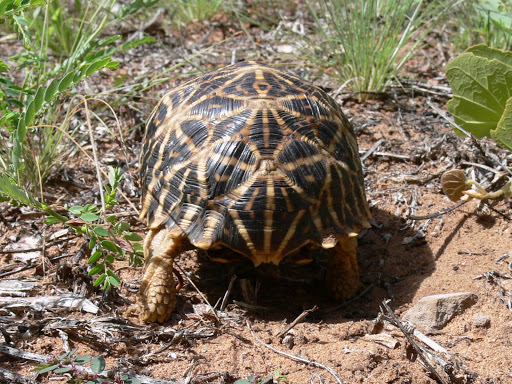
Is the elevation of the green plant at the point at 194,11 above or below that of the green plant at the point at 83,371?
above

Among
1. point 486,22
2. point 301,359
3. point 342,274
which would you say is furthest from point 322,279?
point 486,22

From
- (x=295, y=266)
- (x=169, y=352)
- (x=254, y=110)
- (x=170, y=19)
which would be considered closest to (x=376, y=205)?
(x=295, y=266)

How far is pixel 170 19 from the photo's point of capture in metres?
6.04

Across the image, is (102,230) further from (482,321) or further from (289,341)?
(482,321)

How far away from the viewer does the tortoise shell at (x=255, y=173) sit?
2.59 m

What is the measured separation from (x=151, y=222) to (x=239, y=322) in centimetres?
67

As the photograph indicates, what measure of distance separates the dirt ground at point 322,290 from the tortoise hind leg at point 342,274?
2.7 inches

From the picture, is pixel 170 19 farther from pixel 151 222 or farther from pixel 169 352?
pixel 169 352

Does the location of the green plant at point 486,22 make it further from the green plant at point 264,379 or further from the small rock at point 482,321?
the green plant at point 264,379

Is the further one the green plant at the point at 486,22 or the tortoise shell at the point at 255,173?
the green plant at the point at 486,22

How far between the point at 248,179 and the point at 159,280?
68 cm

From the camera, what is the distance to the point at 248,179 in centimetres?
259

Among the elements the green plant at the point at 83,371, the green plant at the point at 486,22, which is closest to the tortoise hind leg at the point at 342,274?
the green plant at the point at 83,371

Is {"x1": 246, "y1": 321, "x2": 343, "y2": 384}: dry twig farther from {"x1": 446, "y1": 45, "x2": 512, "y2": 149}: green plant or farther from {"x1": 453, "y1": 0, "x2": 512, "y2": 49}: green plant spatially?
{"x1": 453, "y1": 0, "x2": 512, "y2": 49}: green plant
